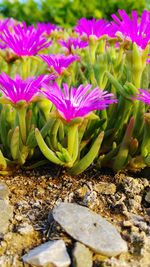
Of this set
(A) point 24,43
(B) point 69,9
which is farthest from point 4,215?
(B) point 69,9

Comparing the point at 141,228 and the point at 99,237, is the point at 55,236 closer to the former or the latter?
the point at 99,237

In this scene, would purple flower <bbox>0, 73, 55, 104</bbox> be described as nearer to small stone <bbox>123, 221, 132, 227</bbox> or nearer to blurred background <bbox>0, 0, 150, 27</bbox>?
small stone <bbox>123, 221, 132, 227</bbox>

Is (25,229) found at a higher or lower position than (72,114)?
lower

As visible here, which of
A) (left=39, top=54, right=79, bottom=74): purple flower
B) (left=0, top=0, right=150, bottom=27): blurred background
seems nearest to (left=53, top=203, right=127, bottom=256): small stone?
(left=39, top=54, right=79, bottom=74): purple flower

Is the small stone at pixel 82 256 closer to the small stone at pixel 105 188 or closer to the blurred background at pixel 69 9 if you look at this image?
the small stone at pixel 105 188

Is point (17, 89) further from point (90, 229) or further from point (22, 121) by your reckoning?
point (90, 229)

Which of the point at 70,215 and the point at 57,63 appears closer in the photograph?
the point at 70,215

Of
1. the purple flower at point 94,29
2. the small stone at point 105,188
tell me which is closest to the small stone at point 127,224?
the small stone at point 105,188
